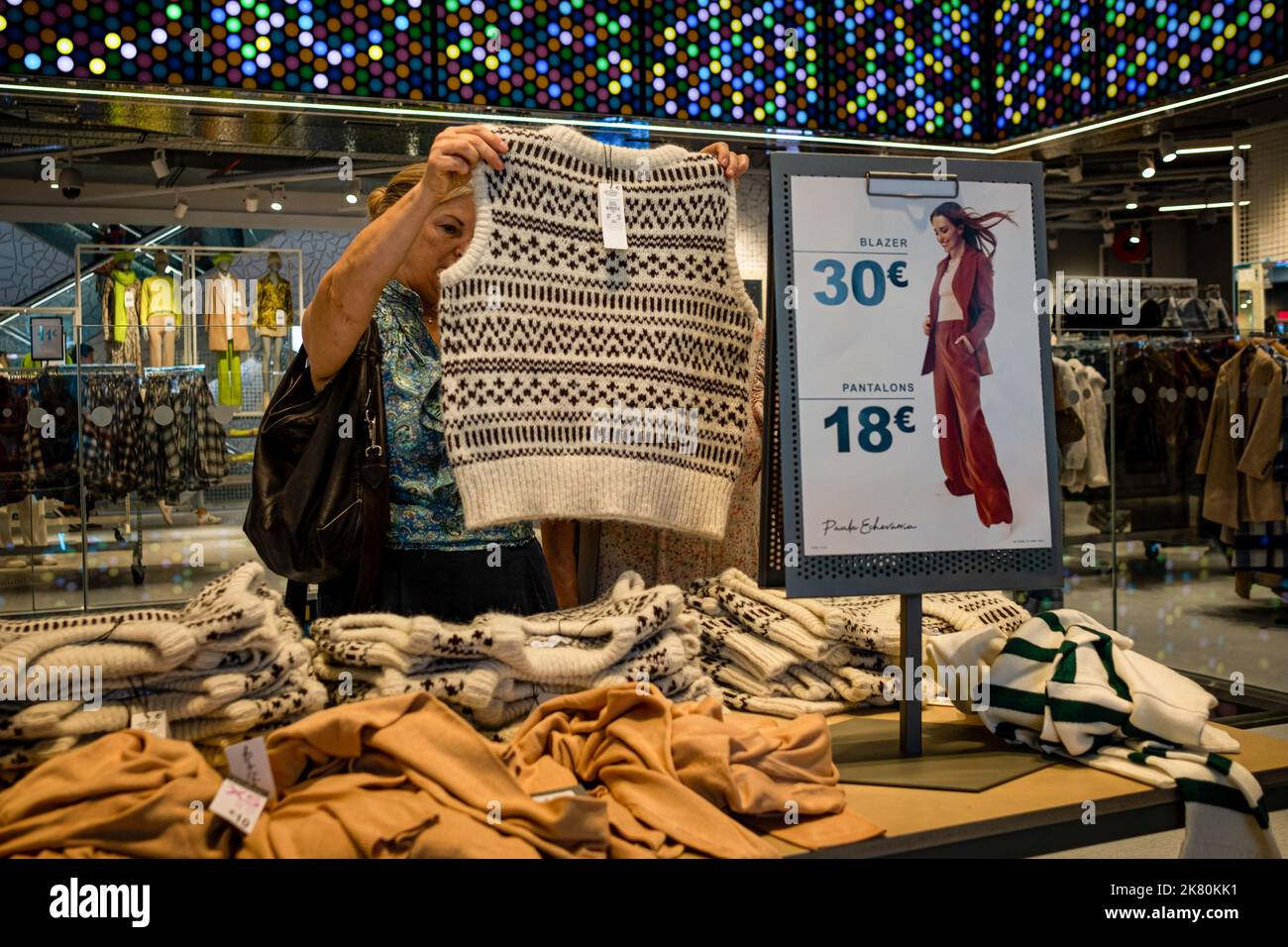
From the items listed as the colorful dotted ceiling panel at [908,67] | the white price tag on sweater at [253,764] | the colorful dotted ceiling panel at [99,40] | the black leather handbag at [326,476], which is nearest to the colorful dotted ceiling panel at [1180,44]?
the colorful dotted ceiling panel at [908,67]

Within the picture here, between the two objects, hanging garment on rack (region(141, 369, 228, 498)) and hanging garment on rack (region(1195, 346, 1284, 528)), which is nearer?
hanging garment on rack (region(141, 369, 228, 498))

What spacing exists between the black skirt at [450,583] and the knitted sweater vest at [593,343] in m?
0.13

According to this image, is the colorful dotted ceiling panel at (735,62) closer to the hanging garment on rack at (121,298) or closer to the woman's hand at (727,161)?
the woman's hand at (727,161)

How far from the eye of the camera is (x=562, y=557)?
7.50 feet

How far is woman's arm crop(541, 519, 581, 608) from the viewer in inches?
89.4

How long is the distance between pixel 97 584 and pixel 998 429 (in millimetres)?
4823

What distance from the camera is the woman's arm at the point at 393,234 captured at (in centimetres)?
A: 180

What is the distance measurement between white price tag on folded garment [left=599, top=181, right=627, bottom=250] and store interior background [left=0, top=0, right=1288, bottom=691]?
0.89 m

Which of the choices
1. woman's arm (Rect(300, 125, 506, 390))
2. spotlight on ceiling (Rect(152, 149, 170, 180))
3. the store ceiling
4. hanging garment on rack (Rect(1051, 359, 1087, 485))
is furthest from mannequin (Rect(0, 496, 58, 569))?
hanging garment on rack (Rect(1051, 359, 1087, 485))

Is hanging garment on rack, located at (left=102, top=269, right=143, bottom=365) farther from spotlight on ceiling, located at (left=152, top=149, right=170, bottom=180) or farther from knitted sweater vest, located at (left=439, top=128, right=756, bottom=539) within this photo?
knitted sweater vest, located at (left=439, top=128, right=756, bottom=539)

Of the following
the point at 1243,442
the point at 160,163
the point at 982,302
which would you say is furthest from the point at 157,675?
the point at 1243,442
